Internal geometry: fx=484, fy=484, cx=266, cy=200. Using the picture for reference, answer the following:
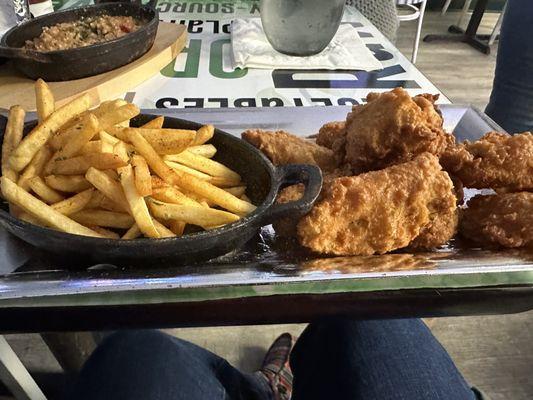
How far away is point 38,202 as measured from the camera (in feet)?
3.03

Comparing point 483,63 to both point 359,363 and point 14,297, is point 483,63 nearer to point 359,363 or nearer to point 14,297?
point 359,363

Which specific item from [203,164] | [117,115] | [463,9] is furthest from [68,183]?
[463,9]

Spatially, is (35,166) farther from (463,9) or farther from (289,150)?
(463,9)

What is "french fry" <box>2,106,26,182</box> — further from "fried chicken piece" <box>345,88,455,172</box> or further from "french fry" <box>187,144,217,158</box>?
"fried chicken piece" <box>345,88,455,172</box>

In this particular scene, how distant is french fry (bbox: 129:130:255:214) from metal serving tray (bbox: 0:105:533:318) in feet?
0.36

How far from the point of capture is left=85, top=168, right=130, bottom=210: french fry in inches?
37.2

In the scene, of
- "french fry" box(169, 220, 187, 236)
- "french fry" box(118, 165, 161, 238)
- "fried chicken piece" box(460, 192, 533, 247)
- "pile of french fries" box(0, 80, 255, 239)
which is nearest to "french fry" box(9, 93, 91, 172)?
"pile of french fries" box(0, 80, 255, 239)

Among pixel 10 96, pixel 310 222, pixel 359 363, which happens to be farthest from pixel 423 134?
pixel 10 96

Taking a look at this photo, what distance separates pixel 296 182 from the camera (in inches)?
42.8

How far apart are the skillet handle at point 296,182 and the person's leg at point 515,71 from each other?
1.66 meters

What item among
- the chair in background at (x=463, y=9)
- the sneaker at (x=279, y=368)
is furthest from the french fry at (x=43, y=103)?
the chair in background at (x=463, y=9)

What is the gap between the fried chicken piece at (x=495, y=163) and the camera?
45.3 inches

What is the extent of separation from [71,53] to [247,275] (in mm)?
1068

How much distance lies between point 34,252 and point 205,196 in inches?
14.7
